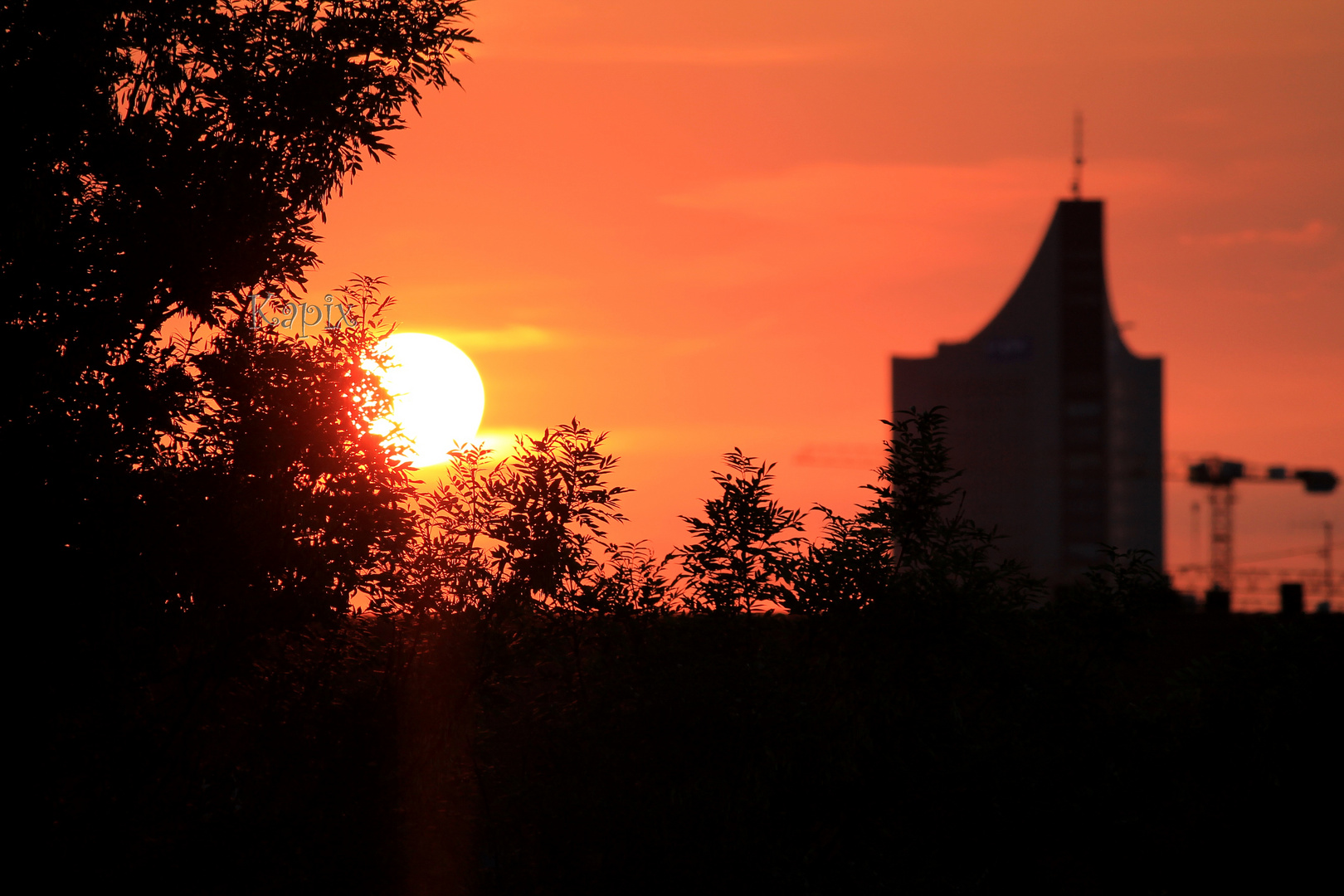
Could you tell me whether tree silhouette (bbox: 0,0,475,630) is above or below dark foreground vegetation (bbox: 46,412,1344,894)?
above

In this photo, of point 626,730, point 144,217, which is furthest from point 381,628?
point 144,217

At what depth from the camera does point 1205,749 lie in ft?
69.7

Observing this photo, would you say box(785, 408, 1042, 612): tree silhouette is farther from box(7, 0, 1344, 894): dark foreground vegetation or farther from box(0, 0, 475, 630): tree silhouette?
box(0, 0, 475, 630): tree silhouette

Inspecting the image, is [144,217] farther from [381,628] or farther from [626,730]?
[626,730]

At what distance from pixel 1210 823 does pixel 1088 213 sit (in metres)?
191

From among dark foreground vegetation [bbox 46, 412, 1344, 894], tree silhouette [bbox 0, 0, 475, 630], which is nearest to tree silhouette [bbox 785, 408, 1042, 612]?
dark foreground vegetation [bbox 46, 412, 1344, 894]

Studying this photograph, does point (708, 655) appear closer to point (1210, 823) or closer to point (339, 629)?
point (339, 629)

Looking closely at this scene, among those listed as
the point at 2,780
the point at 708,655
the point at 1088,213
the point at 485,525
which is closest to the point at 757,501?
the point at 708,655

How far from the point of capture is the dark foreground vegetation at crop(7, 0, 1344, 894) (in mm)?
14664

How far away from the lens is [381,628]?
724 inches

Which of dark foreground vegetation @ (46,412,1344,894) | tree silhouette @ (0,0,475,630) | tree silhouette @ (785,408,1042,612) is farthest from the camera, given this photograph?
tree silhouette @ (785,408,1042,612)

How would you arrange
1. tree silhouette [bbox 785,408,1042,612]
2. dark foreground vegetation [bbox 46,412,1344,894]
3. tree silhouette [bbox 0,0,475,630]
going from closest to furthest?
tree silhouette [bbox 0,0,475,630], dark foreground vegetation [bbox 46,412,1344,894], tree silhouette [bbox 785,408,1042,612]

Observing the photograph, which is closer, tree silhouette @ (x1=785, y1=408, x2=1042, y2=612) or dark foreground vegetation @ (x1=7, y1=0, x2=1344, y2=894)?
dark foreground vegetation @ (x1=7, y1=0, x2=1344, y2=894)

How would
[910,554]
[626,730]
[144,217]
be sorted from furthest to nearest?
[910,554]
[626,730]
[144,217]
